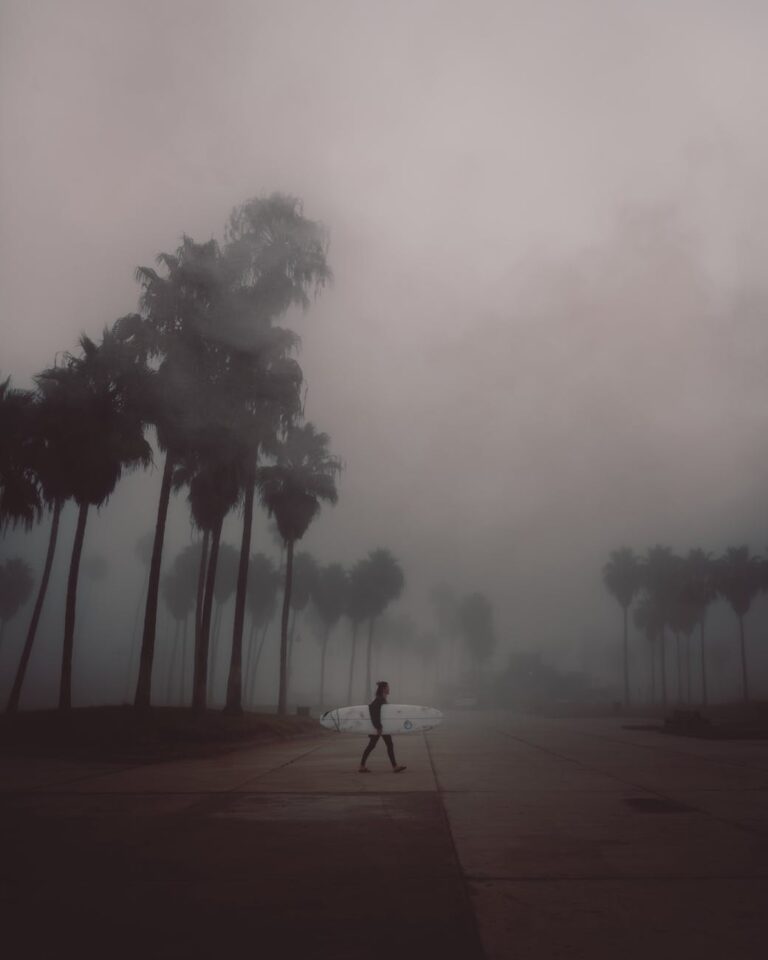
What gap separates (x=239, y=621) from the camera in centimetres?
2558

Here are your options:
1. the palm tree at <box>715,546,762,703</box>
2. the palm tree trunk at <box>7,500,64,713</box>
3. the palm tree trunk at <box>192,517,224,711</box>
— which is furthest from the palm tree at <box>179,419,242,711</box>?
the palm tree at <box>715,546,762,703</box>

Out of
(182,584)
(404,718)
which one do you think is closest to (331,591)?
(182,584)

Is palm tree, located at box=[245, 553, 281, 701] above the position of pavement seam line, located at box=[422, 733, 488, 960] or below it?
above

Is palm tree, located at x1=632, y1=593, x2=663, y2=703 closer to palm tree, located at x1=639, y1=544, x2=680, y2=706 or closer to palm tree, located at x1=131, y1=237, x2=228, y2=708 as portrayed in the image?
palm tree, located at x1=639, y1=544, x2=680, y2=706

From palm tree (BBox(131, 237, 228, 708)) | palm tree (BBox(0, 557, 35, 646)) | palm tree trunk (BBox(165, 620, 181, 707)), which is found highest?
palm tree (BBox(131, 237, 228, 708))

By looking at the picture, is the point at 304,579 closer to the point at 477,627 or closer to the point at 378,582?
the point at 378,582

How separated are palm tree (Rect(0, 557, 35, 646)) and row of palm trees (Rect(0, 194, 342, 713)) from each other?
47.3m

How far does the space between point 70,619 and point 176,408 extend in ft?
23.1

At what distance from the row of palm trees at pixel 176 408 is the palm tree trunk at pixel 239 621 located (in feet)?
0.25

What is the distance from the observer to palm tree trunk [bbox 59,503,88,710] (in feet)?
67.7

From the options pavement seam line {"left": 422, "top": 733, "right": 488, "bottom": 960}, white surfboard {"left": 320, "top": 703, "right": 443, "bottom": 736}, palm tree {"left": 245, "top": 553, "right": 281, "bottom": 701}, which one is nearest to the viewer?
pavement seam line {"left": 422, "top": 733, "right": 488, "bottom": 960}

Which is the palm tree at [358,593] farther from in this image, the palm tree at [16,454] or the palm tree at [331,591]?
the palm tree at [16,454]

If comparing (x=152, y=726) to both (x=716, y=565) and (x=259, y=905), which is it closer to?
(x=259, y=905)

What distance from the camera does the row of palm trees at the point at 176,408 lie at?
2156 centimetres
